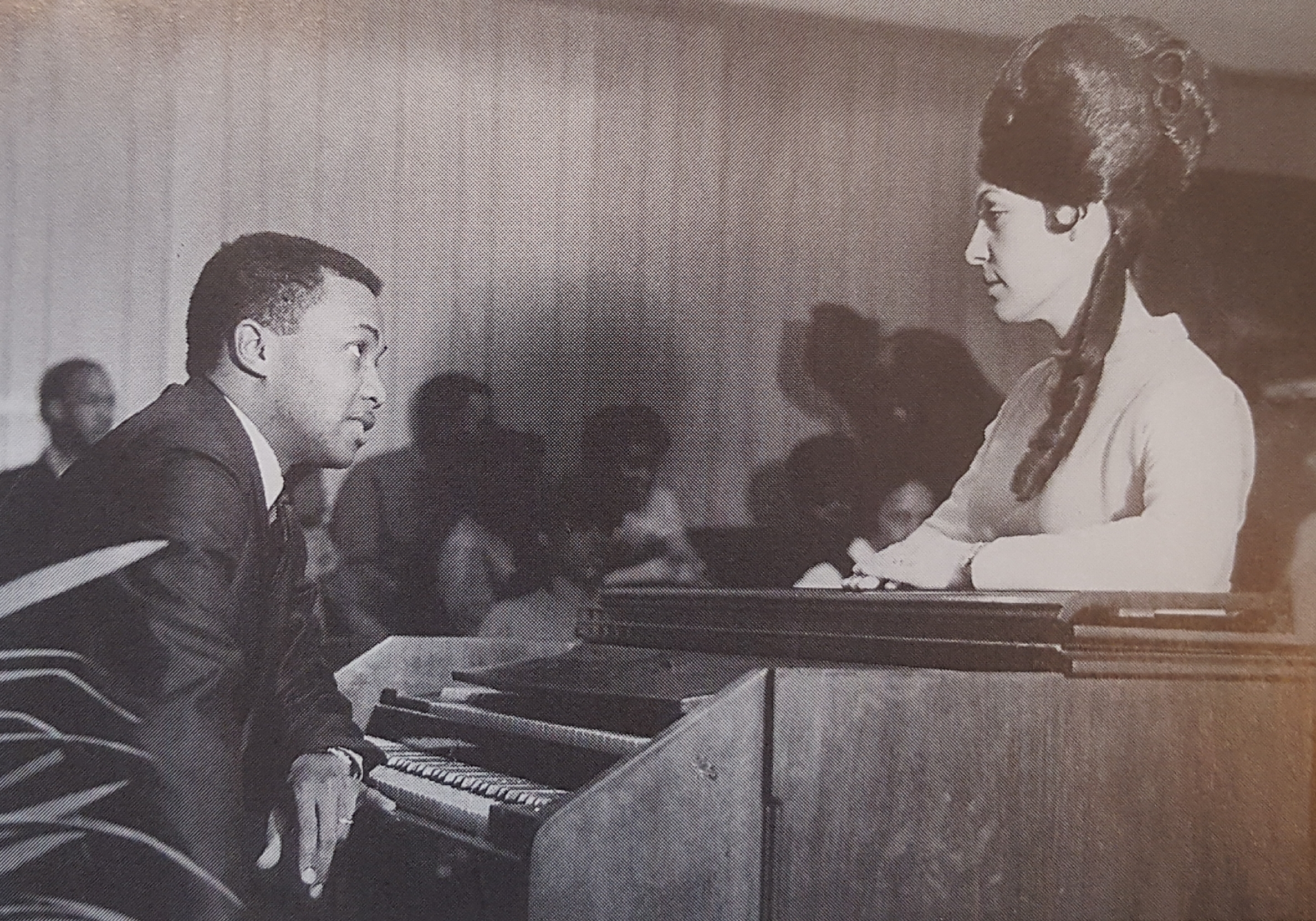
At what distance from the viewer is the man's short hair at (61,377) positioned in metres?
2.91

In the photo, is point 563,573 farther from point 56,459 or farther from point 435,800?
point 56,459

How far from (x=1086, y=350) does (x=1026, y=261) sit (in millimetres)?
286

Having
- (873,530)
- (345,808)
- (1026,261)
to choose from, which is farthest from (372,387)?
(1026,261)

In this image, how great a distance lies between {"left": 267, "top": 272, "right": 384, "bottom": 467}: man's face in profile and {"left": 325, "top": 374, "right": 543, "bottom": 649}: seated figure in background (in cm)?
10

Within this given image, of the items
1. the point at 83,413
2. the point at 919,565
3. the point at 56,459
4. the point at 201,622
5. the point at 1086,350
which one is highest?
the point at 1086,350

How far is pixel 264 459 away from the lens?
294 cm

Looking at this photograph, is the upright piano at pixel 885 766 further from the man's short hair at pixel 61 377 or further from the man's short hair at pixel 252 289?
the man's short hair at pixel 61 377

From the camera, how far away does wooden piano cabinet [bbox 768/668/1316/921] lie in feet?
7.34

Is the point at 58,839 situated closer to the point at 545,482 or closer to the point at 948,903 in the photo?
the point at 545,482

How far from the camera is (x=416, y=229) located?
3094 millimetres

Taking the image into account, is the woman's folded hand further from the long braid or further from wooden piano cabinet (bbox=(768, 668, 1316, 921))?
wooden piano cabinet (bbox=(768, 668, 1316, 921))

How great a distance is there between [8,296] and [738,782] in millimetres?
2036

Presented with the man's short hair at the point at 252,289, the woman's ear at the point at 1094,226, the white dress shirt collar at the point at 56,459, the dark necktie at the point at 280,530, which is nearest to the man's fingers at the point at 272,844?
the dark necktie at the point at 280,530

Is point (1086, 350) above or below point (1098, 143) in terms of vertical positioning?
below
